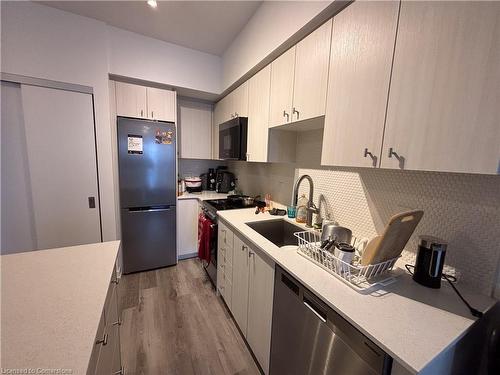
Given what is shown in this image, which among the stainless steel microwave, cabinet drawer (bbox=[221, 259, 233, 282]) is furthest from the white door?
cabinet drawer (bbox=[221, 259, 233, 282])

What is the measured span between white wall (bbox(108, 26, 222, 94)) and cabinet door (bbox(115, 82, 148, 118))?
140 mm

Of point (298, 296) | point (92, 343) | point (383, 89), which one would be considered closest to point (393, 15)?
point (383, 89)

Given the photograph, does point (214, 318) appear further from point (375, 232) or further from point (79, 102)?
point (79, 102)

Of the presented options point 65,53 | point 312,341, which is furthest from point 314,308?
point 65,53

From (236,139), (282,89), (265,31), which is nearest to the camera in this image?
(282,89)

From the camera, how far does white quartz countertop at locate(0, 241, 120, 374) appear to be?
0.56m

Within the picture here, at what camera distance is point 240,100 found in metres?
2.35

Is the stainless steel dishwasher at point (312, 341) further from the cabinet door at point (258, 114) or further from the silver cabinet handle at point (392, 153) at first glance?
the cabinet door at point (258, 114)

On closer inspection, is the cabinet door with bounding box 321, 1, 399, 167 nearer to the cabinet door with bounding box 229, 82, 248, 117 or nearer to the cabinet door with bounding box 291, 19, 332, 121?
the cabinet door with bounding box 291, 19, 332, 121

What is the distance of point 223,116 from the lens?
2.86 metres

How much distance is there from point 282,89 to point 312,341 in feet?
5.41

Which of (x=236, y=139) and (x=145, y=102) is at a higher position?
(x=145, y=102)

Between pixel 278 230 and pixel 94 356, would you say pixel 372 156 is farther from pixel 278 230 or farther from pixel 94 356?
pixel 94 356

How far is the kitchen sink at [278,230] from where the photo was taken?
5.91 feet
